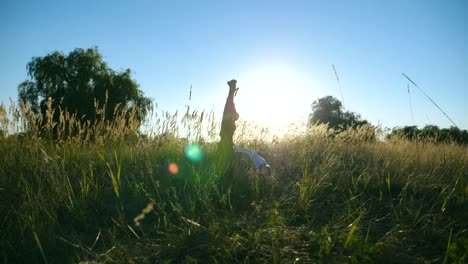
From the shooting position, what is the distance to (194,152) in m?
3.99

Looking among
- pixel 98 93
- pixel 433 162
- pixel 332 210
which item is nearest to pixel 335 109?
pixel 98 93

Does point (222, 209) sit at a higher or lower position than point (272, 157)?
lower

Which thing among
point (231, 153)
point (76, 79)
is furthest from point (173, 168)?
point (76, 79)

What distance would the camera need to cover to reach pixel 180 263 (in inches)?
65.2

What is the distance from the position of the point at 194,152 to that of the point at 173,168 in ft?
2.52

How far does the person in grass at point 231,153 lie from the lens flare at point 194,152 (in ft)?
1.32

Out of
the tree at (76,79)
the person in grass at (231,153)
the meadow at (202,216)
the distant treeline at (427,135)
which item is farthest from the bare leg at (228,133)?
the tree at (76,79)

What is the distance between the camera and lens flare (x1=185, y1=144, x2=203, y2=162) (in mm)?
3752

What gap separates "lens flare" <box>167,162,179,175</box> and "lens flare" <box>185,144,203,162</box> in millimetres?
359

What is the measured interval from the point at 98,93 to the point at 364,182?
20.0 metres

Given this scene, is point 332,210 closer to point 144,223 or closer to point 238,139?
point 144,223

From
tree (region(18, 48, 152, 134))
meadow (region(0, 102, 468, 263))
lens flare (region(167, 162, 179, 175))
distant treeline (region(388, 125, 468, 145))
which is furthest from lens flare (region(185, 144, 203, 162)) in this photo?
tree (region(18, 48, 152, 134))

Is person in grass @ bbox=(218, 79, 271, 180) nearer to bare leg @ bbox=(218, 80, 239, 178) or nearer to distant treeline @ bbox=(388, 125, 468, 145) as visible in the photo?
bare leg @ bbox=(218, 80, 239, 178)

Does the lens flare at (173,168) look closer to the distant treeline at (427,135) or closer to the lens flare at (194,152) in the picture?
the lens flare at (194,152)
